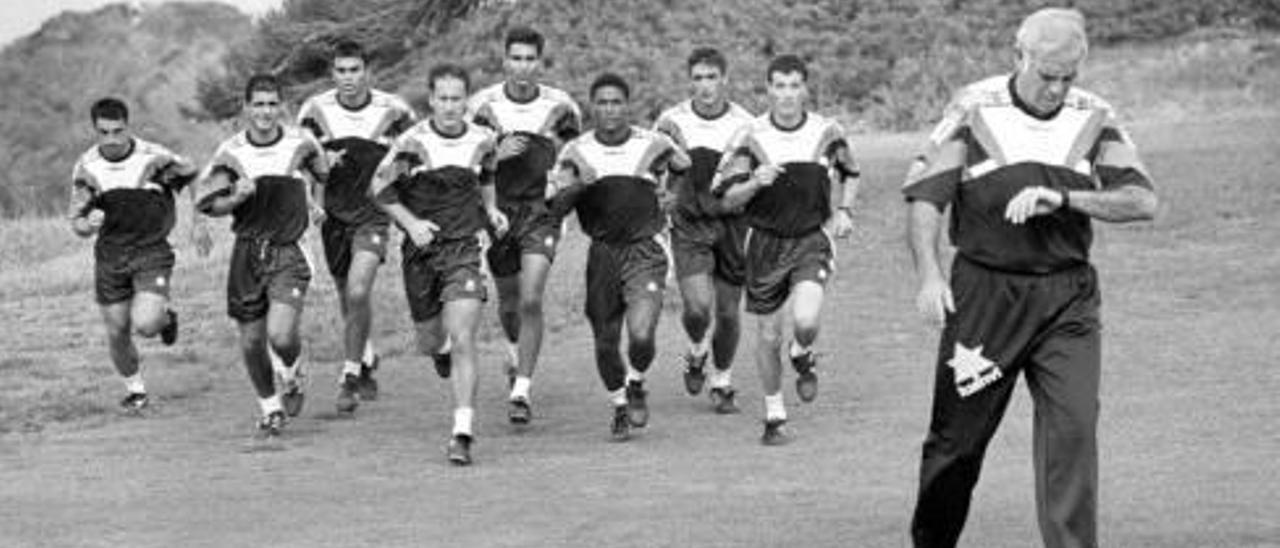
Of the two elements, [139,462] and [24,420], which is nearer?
[139,462]

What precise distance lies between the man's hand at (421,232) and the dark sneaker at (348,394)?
2310mm

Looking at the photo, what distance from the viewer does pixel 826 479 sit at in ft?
40.3

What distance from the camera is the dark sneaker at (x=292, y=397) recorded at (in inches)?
597

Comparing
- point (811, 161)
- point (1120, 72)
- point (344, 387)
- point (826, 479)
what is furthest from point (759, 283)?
point (1120, 72)

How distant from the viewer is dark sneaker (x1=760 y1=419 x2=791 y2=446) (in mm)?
13578

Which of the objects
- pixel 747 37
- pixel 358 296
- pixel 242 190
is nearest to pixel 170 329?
pixel 358 296

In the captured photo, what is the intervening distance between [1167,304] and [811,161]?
6.99 m

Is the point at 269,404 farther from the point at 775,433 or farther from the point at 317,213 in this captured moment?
the point at 775,433

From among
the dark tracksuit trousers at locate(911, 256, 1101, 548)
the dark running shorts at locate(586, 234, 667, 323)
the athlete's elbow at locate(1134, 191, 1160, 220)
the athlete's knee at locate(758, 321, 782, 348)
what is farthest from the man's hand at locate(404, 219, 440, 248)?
the athlete's elbow at locate(1134, 191, 1160, 220)

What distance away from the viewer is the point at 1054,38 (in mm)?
8617

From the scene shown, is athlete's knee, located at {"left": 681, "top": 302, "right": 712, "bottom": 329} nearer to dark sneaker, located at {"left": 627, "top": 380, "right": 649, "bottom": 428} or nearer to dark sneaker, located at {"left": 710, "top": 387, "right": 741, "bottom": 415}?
dark sneaker, located at {"left": 710, "top": 387, "right": 741, "bottom": 415}

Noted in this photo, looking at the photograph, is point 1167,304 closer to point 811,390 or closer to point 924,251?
point 811,390

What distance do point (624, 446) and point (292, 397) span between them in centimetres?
246

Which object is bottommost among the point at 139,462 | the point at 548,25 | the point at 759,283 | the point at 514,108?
the point at 139,462
